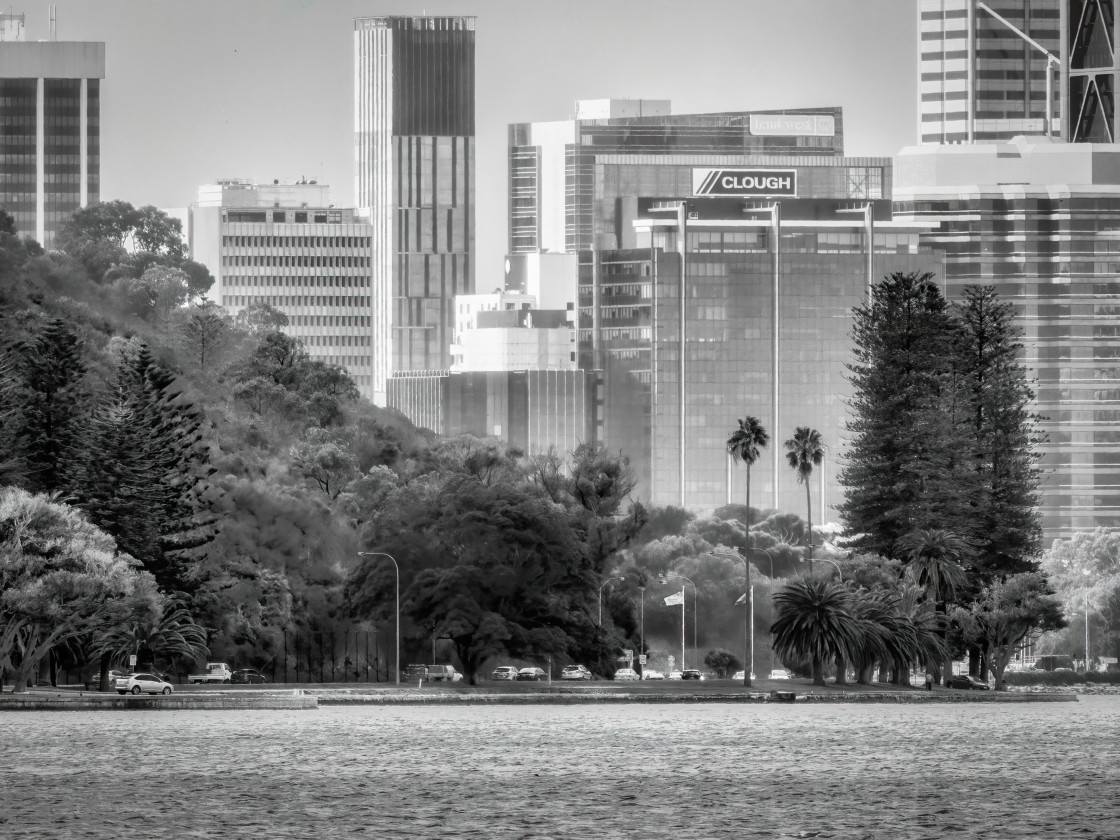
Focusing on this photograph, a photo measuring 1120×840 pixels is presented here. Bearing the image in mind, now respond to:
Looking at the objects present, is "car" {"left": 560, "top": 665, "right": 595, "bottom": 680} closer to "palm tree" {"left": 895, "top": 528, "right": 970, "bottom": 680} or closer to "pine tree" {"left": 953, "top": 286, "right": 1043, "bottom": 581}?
"palm tree" {"left": 895, "top": 528, "right": 970, "bottom": 680}

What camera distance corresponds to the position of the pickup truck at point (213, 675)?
121m

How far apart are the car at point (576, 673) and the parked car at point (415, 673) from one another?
15481 millimetres

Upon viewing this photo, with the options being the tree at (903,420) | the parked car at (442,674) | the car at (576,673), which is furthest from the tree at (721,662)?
the parked car at (442,674)

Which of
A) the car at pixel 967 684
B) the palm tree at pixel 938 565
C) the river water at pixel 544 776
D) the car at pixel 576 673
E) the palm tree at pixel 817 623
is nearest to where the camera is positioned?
the river water at pixel 544 776

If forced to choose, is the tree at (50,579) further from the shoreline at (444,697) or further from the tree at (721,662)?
the tree at (721,662)

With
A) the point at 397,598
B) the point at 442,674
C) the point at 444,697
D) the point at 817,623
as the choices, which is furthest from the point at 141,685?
the point at 817,623

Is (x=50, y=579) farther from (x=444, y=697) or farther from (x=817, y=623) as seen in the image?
(x=817, y=623)

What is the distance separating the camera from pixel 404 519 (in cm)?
12375

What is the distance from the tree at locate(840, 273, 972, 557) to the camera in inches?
5468

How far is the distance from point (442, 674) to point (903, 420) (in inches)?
1348

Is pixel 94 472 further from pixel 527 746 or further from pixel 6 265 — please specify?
pixel 6 265

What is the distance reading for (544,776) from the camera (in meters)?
66.3

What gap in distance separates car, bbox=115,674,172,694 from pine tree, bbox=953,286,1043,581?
5531cm

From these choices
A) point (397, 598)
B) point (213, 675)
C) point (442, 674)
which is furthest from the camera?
point (442, 674)
